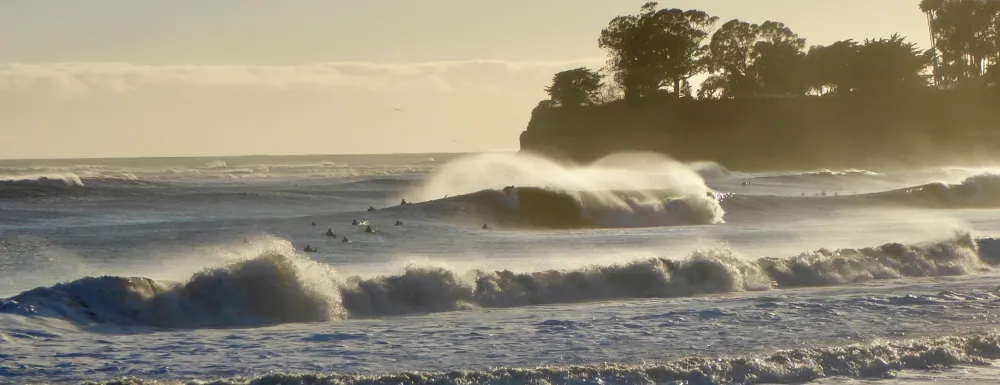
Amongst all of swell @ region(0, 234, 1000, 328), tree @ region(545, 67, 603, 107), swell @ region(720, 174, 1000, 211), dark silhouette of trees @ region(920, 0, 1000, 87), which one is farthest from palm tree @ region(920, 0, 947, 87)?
swell @ region(0, 234, 1000, 328)

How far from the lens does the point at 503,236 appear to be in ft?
94.4

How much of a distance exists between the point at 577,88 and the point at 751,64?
16198 mm

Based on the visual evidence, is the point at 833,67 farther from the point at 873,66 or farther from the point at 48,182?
the point at 48,182

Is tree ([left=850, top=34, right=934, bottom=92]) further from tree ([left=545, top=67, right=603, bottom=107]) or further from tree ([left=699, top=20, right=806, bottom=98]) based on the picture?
tree ([left=545, top=67, right=603, bottom=107])

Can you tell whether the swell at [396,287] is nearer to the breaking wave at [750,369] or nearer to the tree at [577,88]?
the breaking wave at [750,369]

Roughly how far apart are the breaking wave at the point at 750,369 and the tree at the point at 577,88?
93.9m

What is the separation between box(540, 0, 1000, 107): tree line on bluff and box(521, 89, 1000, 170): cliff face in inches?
108

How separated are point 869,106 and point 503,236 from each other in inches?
3004

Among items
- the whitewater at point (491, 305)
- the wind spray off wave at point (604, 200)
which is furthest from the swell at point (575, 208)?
the whitewater at point (491, 305)

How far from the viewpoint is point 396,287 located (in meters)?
16.5

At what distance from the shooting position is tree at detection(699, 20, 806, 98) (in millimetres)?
105438

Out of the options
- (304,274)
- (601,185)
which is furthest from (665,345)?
(601,185)

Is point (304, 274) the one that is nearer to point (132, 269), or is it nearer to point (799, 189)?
point (132, 269)

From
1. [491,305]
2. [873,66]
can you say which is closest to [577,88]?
[873,66]
